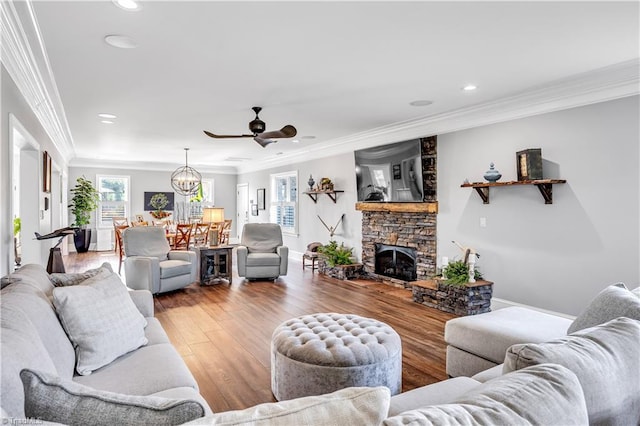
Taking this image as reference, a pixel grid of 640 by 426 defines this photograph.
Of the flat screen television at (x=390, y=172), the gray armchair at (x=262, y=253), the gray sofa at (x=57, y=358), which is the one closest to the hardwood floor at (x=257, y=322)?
the gray armchair at (x=262, y=253)

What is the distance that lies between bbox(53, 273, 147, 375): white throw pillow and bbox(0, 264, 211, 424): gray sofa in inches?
0.7

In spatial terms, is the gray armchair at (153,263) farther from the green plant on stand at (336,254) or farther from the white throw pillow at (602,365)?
the white throw pillow at (602,365)

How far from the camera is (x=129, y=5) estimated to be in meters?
2.38

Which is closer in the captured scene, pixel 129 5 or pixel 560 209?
pixel 129 5

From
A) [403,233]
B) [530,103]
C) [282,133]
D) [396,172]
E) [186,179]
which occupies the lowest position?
[403,233]

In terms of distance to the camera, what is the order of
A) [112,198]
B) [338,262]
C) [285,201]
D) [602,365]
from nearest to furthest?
1. [602,365]
2. [338,262]
3. [285,201]
4. [112,198]

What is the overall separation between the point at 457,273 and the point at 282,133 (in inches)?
111

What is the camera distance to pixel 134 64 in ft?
11.3

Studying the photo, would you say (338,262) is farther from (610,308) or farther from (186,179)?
(610,308)

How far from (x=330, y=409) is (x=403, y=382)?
2.29 meters

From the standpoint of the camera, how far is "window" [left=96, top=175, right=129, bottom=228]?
10930 millimetres

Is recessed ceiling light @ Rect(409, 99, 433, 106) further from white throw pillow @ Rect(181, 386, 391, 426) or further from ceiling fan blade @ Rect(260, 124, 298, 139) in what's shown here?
white throw pillow @ Rect(181, 386, 391, 426)

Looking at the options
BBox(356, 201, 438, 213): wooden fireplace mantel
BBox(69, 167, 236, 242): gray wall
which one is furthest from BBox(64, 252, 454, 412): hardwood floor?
BBox(69, 167, 236, 242): gray wall

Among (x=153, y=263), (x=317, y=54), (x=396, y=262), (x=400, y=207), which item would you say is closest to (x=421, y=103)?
(x=400, y=207)
